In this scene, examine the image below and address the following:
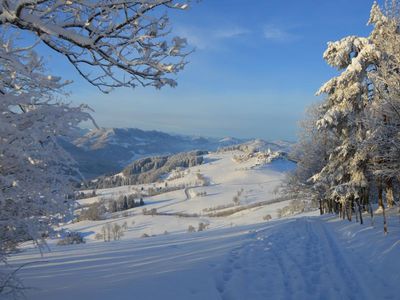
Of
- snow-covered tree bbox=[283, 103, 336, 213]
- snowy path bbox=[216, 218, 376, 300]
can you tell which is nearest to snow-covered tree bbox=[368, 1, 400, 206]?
snowy path bbox=[216, 218, 376, 300]

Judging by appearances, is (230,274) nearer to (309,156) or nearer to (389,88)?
(389,88)

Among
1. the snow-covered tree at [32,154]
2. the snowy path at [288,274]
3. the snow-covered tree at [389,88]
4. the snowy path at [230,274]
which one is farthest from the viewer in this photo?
the snow-covered tree at [389,88]

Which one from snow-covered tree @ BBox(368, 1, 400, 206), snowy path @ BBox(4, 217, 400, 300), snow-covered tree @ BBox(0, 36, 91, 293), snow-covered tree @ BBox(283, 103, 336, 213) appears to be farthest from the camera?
snow-covered tree @ BBox(283, 103, 336, 213)

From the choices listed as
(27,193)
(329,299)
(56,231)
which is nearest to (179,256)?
(329,299)

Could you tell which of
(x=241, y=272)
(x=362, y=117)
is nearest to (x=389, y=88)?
(x=362, y=117)

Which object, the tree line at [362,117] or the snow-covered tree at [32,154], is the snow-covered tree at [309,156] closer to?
the tree line at [362,117]

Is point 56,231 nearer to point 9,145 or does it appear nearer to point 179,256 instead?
point 9,145

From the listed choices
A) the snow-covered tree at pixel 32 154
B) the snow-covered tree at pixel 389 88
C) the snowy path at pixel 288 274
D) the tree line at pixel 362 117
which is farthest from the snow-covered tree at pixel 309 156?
the snow-covered tree at pixel 32 154

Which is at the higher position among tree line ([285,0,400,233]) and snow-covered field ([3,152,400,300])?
tree line ([285,0,400,233])

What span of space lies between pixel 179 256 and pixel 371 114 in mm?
7831

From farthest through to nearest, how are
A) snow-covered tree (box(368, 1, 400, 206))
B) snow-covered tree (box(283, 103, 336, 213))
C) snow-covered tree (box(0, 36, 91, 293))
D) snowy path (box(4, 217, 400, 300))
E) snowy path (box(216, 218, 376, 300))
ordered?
1. snow-covered tree (box(283, 103, 336, 213))
2. snow-covered tree (box(368, 1, 400, 206))
3. snowy path (box(216, 218, 376, 300))
4. snowy path (box(4, 217, 400, 300))
5. snow-covered tree (box(0, 36, 91, 293))

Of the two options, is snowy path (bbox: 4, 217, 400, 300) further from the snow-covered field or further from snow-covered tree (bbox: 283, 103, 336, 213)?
snow-covered tree (bbox: 283, 103, 336, 213)

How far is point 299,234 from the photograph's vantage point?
1762 centimetres

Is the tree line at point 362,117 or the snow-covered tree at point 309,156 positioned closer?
the tree line at point 362,117
